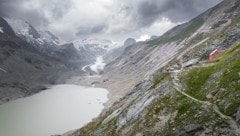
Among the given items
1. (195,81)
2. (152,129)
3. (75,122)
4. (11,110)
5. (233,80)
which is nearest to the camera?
(233,80)

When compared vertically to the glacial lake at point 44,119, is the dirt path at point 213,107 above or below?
below

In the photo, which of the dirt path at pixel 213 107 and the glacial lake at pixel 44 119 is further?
the glacial lake at pixel 44 119

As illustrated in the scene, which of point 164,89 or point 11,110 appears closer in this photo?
point 164,89

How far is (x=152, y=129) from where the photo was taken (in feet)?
139

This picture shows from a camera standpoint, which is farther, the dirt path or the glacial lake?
the glacial lake

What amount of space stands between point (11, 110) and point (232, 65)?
17360cm

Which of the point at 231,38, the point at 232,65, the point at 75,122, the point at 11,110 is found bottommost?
the point at 232,65

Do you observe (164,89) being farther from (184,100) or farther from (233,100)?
(233,100)

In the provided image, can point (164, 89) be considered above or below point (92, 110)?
below

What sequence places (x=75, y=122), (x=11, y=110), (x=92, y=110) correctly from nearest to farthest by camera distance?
(x=75, y=122), (x=92, y=110), (x=11, y=110)

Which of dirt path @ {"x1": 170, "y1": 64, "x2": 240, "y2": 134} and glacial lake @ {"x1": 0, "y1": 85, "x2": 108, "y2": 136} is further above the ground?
glacial lake @ {"x1": 0, "y1": 85, "x2": 108, "y2": 136}

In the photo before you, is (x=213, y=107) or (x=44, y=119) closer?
(x=213, y=107)

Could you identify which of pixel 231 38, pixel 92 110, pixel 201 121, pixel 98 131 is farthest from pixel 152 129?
pixel 92 110

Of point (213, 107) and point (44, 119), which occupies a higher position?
point (44, 119)
